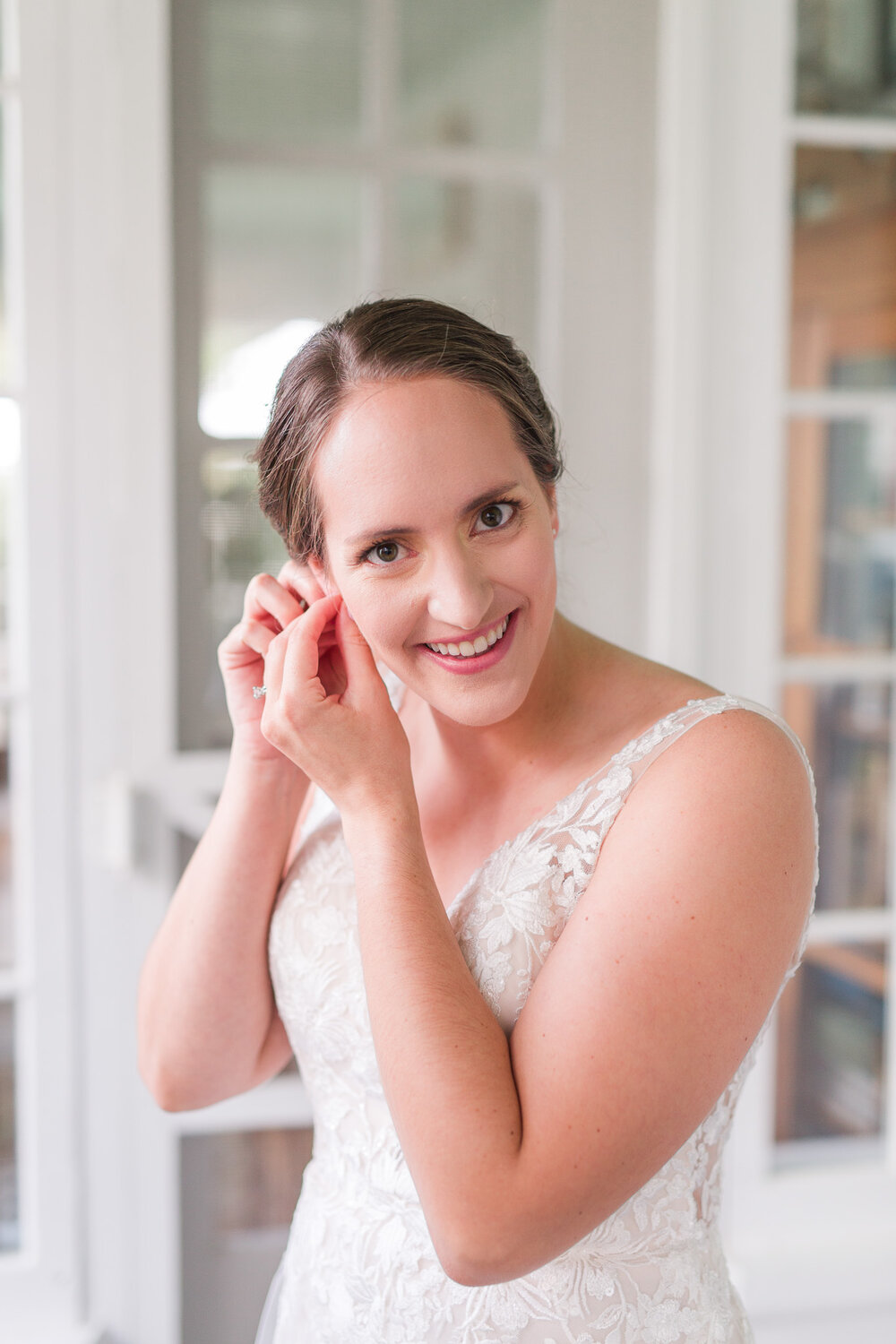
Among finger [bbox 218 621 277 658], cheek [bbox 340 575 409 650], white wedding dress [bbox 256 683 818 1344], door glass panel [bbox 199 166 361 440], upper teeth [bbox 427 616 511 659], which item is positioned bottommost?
white wedding dress [bbox 256 683 818 1344]

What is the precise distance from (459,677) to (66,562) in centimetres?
108

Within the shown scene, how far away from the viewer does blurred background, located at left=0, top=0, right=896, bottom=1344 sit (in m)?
1.91

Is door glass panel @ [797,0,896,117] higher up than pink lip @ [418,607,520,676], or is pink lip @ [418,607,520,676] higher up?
door glass panel @ [797,0,896,117]

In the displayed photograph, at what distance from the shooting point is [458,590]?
3.41 ft

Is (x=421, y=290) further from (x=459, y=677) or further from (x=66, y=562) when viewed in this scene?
(x=459, y=677)

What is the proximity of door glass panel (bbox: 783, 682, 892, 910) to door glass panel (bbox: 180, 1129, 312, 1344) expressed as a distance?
3.73 ft

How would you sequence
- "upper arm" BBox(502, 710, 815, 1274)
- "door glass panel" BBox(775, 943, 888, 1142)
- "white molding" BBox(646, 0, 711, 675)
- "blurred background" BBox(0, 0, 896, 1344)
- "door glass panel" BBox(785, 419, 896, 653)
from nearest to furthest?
"upper arm" BBox(502, 710, 815, 1274) → "blurred background" BBox(0, 0, 896, 1344) → "white molding" BBox(646, 0, 711, 675) → "door glass panel" BBox(785, 419, 896, 653) → "door glass panel" BBox(775, 943, 888, 1142)

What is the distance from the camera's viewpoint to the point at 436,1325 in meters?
1.10

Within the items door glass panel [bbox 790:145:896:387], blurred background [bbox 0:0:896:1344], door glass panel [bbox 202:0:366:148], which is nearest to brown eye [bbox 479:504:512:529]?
blurred background [bbox 0:0:896:1344]

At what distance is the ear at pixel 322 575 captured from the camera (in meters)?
1.21

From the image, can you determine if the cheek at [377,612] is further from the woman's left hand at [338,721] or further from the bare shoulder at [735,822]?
the bare shoulder at [735,822]

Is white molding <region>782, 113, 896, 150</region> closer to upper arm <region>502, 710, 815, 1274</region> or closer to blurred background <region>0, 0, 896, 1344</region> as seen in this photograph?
blurred background <region>0, 0, 896, 1344</region>

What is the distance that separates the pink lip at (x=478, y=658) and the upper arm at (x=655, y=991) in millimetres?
223

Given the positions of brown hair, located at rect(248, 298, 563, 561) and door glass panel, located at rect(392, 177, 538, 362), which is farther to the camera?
door glass panel, located at rect(392, 177, 538, 362)
